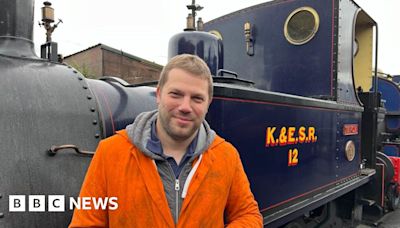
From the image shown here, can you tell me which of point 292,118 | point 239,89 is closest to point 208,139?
point 239,89

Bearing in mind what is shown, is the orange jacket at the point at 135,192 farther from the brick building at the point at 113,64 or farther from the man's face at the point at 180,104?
the brick building at the point at 113,64

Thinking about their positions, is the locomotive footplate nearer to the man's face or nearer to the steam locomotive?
the steam locomotive

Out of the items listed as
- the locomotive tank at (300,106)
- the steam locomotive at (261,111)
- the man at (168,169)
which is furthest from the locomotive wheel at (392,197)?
the man at (168,169)

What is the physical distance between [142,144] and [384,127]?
6.60m

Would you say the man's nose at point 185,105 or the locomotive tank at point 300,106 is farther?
the locomotive tank at point 300,106

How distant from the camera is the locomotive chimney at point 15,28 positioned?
157cm

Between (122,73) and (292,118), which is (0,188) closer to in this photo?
(292,118)

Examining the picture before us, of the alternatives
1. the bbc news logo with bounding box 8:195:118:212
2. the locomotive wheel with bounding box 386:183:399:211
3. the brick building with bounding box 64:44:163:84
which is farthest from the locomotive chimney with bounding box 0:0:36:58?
the brick building with bounding box 64:44:163:84

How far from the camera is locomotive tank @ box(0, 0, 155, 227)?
4.08ft

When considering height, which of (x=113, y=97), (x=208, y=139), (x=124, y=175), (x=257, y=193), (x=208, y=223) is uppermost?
(x=113, y=97)

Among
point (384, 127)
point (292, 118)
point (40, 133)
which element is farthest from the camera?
point (384, 127)

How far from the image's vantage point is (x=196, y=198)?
1110mm

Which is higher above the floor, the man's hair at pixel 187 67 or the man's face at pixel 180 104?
the man's hair at pixel 187 67

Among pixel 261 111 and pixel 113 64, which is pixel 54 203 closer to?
pixel 261 111
